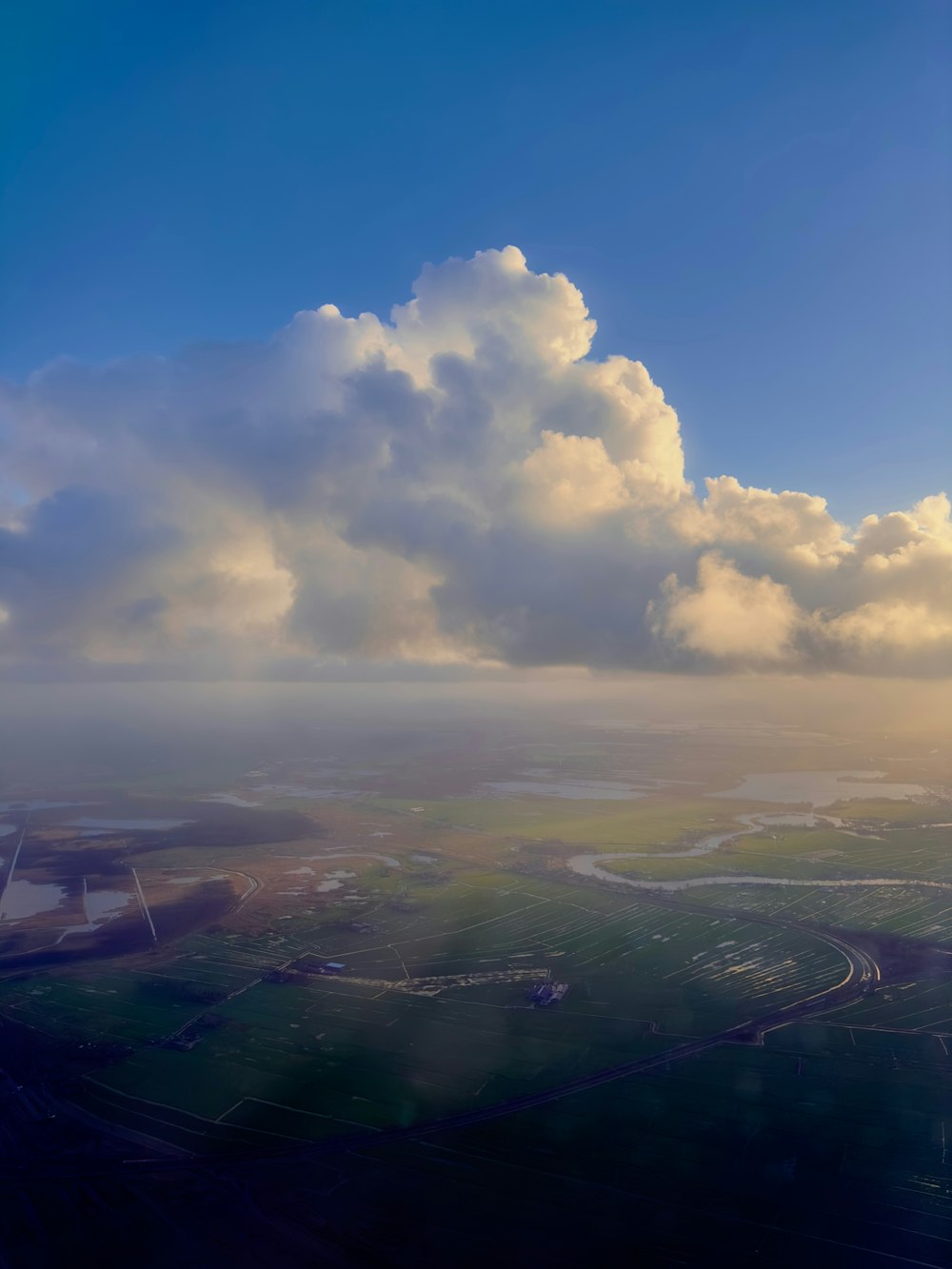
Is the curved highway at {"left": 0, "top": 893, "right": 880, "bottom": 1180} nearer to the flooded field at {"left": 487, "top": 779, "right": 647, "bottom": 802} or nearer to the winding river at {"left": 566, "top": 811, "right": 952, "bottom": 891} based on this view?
the winding river at {"left": 566, "top": 811, "right": 952, "bottom": 891}

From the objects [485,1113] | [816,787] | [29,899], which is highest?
[816,787]

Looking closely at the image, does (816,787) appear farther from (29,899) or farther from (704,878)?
(29,899)

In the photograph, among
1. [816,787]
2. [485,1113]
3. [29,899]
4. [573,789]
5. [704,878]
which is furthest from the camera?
[573,789]

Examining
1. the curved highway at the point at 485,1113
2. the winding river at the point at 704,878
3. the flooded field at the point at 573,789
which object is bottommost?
the curved highway at the point at 485,1113

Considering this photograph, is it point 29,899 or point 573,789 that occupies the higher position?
point 573,789

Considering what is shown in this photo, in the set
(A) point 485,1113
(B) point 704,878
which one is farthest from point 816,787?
(A) point 485,1113

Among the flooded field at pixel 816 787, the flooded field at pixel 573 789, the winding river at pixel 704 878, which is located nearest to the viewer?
the winding river at pixel 704 878

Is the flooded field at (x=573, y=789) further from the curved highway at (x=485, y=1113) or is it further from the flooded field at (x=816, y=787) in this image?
the curved highway at (x=485, y=1113)

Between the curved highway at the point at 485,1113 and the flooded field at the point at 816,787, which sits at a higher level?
the flooded field at the point at 816,787

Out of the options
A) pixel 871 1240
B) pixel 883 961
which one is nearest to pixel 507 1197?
pixel 871 1240

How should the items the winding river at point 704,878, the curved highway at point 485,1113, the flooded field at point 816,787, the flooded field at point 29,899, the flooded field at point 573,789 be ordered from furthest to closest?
the flooded field at point 573,789 < the flooded field at point 816,787 < the winding river at point 704,878 < the flooded field at point 29,899 < the curved highway at point 485,1113

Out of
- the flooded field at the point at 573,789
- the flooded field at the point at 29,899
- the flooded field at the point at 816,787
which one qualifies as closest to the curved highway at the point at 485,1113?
the flooded field at the point at 29,899
